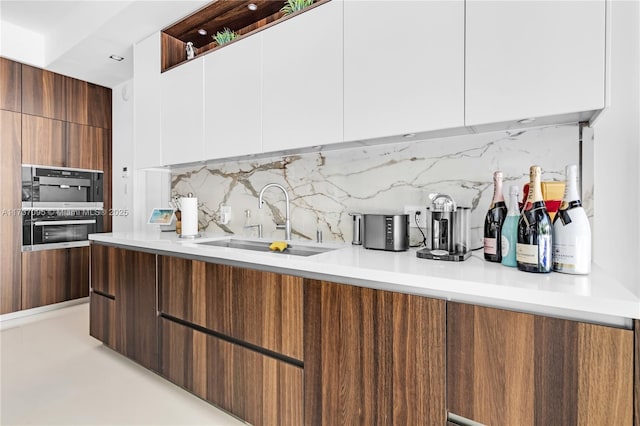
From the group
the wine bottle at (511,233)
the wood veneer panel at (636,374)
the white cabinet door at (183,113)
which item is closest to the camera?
the wood veneer panel at (636,374)

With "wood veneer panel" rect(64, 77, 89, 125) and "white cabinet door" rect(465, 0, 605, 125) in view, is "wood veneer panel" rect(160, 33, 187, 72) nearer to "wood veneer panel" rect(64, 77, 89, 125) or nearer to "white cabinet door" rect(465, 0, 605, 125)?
"wood veneer panel" rect(64, 77, 89, 125)

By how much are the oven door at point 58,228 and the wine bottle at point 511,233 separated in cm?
416

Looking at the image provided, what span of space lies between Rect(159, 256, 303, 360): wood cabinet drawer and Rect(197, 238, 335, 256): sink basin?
11.8 inches

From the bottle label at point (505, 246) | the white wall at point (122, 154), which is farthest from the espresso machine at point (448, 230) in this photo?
the white wall at point (122, 154)

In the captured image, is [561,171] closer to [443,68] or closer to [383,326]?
[443,68]

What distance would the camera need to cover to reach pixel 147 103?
2.77m

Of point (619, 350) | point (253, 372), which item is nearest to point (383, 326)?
point (619, 350)

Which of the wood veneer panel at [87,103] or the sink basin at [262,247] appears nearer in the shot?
the sink basin at [262,247]

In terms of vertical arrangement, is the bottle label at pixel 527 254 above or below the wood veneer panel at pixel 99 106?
below

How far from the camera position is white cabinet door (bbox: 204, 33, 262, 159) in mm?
2078

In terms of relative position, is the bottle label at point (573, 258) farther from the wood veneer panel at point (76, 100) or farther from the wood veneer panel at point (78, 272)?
the wood veneer panel at point (76, 100)

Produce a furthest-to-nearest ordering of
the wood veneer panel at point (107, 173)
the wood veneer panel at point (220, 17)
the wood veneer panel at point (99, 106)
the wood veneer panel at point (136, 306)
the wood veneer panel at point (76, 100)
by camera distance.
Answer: the wood veneer panel at point (107, 173) → the wood veneer panel at point (99, 106) → the wood veneer panel at point (76, 100) → the wood veneer panel at point (220, 17) → the wood veneer panel at point (136, 306)

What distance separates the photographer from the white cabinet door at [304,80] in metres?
1.74

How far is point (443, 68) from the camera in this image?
4.61 feet
